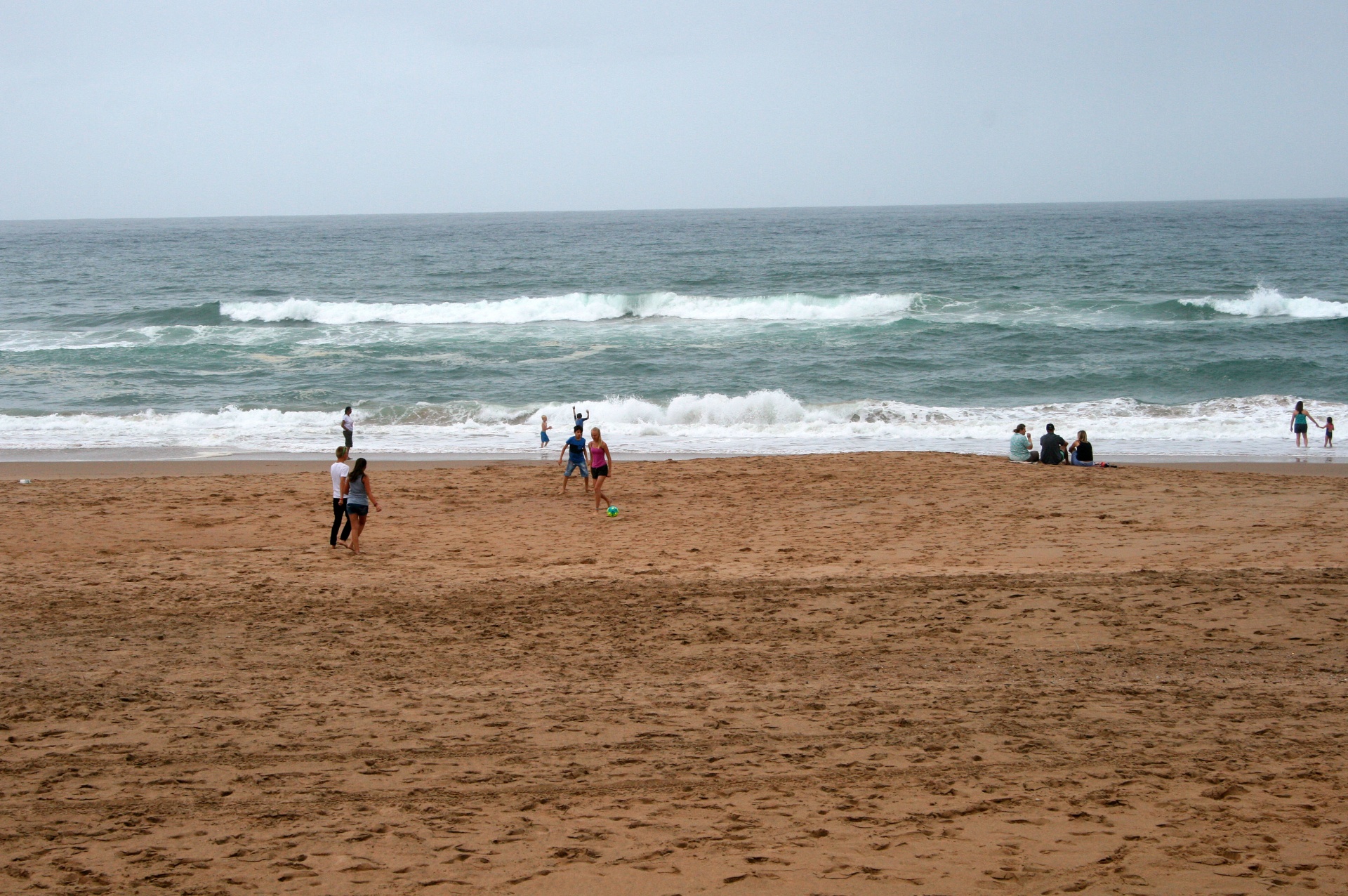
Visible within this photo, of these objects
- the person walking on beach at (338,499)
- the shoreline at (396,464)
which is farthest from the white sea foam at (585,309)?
the person walking on beach at (338,499)

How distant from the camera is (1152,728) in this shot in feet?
20.0

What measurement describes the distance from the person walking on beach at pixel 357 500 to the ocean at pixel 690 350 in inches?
298

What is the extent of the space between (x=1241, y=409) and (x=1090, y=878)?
20.1 meters

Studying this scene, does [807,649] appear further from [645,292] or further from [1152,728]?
[645,292]

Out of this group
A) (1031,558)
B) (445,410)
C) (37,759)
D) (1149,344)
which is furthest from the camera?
(1149,344)

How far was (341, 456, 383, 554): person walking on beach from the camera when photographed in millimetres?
10992

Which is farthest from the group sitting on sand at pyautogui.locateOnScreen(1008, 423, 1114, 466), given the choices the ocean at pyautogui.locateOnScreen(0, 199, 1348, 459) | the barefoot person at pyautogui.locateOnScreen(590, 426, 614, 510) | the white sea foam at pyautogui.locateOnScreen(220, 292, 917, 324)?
the white sea foam at pyautogui.locateOnScreen(220, 292, 917, 324)

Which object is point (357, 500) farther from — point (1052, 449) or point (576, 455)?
point (1052, 449)

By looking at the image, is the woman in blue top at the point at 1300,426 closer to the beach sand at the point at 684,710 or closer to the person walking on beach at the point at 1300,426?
the person walking on beach at the point at 1300,426

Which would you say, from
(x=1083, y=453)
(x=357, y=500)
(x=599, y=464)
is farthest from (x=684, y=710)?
(x=1083, y=453)

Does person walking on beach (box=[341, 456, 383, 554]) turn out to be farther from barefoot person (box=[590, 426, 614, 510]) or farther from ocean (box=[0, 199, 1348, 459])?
ocean (box=[0, 199, 1348, 459])

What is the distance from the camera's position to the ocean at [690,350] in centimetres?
2073

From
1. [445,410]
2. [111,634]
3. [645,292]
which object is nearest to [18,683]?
[111,634]

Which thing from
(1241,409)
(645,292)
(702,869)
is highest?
(645,292)
